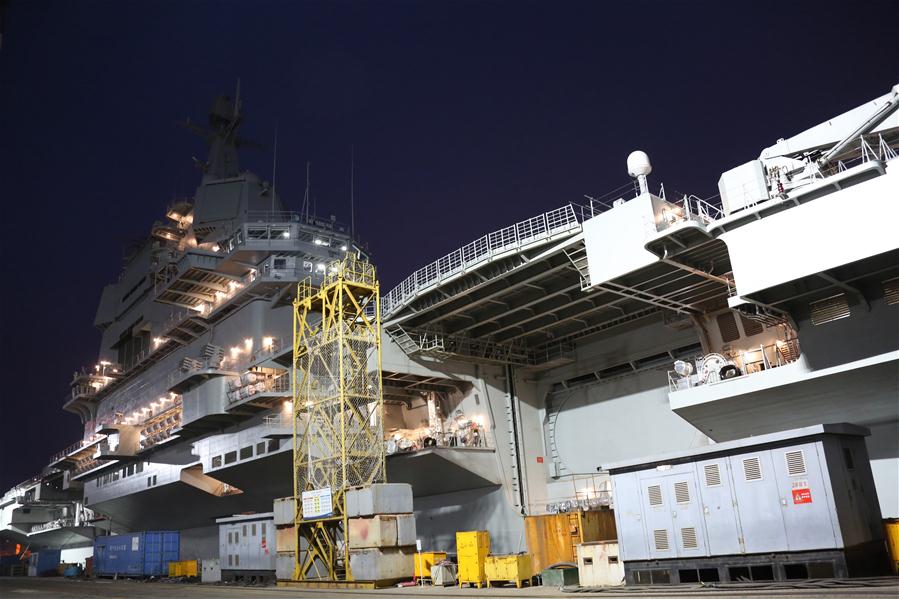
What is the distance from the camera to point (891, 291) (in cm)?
1788

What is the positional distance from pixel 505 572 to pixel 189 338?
30183mm

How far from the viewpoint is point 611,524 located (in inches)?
960

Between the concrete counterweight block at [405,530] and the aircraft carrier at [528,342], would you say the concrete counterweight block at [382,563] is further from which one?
the aircraft carrier at [528,342]

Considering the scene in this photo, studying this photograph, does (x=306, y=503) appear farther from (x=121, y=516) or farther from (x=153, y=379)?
(x=121, y=516)

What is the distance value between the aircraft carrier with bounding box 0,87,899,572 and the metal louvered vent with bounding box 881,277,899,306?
0.12ft

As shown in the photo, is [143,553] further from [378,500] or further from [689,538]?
[689,538]

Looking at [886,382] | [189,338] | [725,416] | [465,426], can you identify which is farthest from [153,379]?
[886,382]

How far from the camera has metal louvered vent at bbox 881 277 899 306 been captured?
701 inches

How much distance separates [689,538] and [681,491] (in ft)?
3.27

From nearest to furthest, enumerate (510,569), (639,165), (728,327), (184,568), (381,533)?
(510,569), (639,165), (381,533), (728,327), (184,568)

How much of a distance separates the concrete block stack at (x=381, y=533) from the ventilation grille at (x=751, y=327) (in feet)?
46.0

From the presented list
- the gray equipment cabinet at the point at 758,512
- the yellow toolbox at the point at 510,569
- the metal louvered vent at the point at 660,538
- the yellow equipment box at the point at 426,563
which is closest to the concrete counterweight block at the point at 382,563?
the yellow equipment box at the point at 426,563

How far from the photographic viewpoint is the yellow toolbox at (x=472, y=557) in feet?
68.9

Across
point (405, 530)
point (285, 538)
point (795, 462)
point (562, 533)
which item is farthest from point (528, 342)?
point (795, 462)
